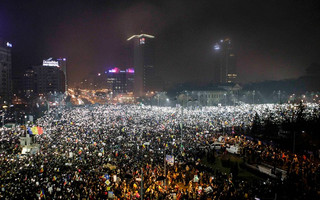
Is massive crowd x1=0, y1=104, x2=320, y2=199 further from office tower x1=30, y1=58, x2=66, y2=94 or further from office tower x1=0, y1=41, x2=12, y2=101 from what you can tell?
office tower x1=30, y1=58, x2=66, y2=94

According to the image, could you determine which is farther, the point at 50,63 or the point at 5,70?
the point at 50,63

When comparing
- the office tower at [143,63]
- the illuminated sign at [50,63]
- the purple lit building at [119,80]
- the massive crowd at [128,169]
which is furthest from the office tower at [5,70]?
the purple lit building at [119,80]

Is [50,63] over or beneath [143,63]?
beneath

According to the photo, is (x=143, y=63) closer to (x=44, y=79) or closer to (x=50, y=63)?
(x=50, y=63)

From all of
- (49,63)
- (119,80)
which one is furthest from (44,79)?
(119,80)

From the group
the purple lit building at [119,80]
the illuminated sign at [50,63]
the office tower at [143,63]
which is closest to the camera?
the illuminated sign at [50,63]

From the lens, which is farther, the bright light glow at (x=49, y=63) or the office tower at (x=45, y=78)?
the bright light glow at (x=49, y=63)

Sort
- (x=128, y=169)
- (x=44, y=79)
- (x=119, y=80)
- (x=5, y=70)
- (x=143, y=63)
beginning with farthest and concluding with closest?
1. (x=119, y=80)
2. (x=143, y=63)
3. (x=44, y=79)
4. (x=5, y=70)
5. (x=128, y=169)

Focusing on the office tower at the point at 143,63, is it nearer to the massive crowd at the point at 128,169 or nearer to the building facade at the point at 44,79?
the building facade at the point at 44,79

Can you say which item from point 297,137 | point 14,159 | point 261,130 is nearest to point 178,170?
point 14,159
